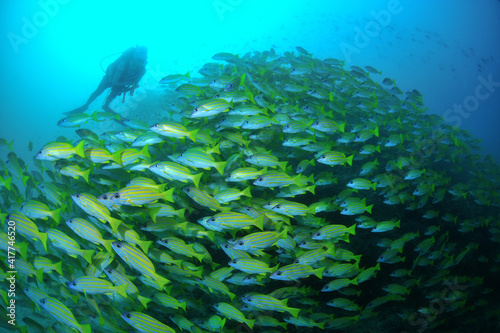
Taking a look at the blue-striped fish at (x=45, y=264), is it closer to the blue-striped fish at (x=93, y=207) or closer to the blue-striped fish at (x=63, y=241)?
the blue-striped fish at (x=63, y=241)

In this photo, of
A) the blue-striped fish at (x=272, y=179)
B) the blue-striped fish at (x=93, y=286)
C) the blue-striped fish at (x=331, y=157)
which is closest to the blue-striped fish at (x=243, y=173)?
the blue-striped fish at (x=272, y=179)

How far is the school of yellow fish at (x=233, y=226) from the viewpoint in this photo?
324cm

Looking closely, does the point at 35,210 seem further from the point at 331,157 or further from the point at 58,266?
the point at 331,157

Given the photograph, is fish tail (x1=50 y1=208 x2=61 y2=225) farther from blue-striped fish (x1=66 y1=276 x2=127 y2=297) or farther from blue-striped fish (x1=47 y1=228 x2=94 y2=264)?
blue-striped fish (x1=66 y1=276 x2=127 y2=297)

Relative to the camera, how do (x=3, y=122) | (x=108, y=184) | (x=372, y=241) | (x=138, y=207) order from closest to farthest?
(x=138, y=207), (x=108, y=184), (x=372, y=241), (x=3, y=122)

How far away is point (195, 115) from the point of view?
435 cm

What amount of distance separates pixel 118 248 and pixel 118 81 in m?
8.99

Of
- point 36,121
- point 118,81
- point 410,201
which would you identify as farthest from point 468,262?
point 36,121

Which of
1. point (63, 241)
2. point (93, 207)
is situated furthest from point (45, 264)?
point (93, 207)

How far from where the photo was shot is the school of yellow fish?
128 inches

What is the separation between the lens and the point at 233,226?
11.5ft

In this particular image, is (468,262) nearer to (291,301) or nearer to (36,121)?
(291,301)

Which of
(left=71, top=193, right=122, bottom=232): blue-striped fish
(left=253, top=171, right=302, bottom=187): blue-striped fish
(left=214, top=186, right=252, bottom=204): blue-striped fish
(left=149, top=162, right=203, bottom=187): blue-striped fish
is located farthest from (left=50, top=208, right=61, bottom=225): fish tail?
(left=253, top=171, right=302, bottom=187): blue-striped fish

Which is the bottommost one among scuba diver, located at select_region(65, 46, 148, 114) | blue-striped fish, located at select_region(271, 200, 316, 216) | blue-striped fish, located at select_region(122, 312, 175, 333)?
blue-striped fish, located at select_region(122, 312, 175, 333)
